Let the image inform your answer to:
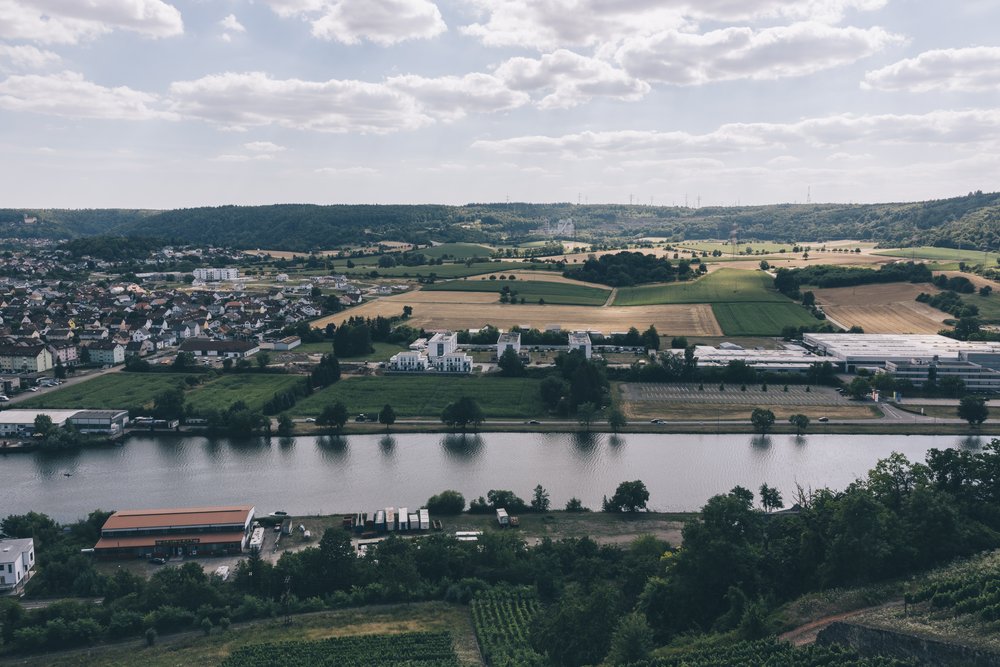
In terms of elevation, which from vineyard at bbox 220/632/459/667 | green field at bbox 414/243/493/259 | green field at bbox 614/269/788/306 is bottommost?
vineyard at bbox 220/632/459/667

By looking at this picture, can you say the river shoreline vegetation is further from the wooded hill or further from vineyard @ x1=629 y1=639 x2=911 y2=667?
the wooded hill

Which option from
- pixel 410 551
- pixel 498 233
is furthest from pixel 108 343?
pixel 498 233

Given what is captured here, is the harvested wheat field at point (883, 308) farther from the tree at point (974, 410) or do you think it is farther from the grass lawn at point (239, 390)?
the grass lawn at point (239, 390)

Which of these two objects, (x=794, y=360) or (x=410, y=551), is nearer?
(x=410, y=551)

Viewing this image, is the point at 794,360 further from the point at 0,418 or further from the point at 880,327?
the point at 0,418

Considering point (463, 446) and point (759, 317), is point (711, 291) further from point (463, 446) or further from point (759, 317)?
Result: point (463, 446)

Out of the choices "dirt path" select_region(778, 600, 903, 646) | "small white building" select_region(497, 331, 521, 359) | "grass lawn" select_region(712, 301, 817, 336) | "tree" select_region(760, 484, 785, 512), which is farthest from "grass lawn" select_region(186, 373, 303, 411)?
"grass lawn" select_region(712, 301, 817, 336)

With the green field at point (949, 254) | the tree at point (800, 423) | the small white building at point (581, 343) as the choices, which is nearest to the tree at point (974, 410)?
the tree at point (800, 423)
